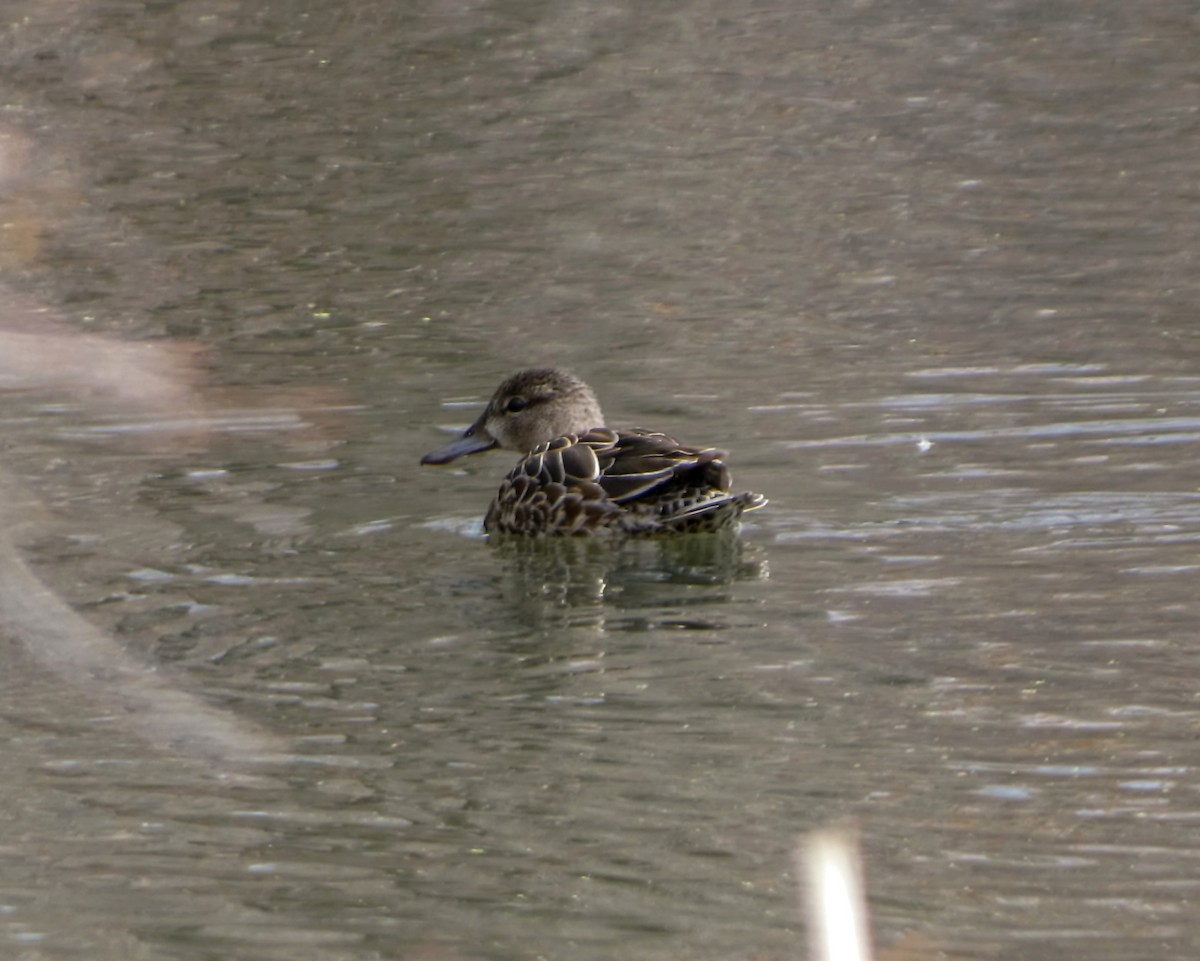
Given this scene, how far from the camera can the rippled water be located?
16.4ft

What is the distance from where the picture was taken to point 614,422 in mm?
10383

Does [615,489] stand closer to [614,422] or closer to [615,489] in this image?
[615,489]

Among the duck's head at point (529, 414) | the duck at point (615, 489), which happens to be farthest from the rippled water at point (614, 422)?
the duck's head at point (529, 414)

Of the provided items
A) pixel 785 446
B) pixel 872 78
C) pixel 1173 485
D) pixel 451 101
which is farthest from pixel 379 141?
pixel 1173 485

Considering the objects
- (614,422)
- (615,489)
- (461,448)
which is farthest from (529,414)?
(615,489)

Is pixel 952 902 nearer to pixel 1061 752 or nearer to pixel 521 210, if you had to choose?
pixel 1061 752

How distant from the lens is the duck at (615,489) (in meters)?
8.32

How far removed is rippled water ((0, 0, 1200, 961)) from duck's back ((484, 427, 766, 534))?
0.48ft

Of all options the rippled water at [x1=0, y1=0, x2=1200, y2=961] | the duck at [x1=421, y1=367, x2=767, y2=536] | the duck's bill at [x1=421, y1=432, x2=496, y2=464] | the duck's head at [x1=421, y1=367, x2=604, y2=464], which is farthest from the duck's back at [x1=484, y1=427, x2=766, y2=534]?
the duck's head at [x1=421, y1=367, x2=604, y2=464]

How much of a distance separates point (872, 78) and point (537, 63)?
2561mm

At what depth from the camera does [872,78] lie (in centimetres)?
1719

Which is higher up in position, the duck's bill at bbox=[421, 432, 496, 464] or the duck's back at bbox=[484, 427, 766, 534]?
the duck's bill at bbox=[421, 432, 496, 464]

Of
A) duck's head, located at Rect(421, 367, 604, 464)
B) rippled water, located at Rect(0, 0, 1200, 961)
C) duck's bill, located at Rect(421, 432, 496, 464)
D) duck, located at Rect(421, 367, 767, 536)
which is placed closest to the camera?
rippled water, located at Rect(0, 0, 1200, 961)

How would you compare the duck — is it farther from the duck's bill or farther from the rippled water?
the rippled water
